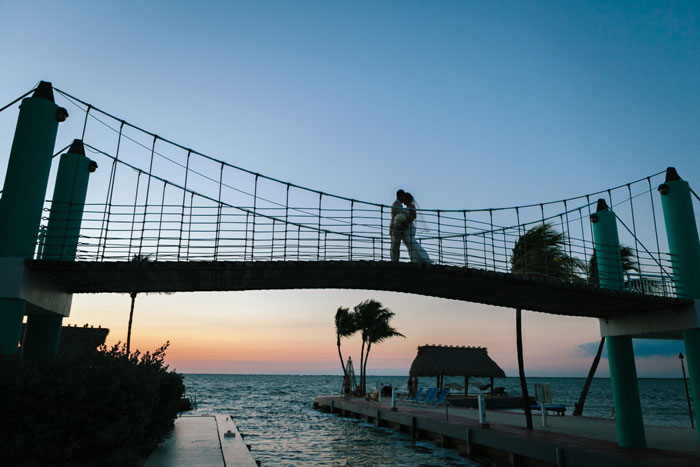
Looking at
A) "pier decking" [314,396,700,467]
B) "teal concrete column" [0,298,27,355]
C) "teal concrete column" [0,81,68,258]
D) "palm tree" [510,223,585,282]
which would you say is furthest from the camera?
"palm tree" [510,223,585,282]

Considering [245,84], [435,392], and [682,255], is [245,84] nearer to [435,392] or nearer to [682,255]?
[682,255]

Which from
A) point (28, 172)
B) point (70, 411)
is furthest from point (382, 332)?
point (70, 411)

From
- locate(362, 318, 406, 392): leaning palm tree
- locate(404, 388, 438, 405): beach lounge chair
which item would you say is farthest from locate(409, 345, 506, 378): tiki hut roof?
locate(404, 388, 438, 405): beach lounge chair

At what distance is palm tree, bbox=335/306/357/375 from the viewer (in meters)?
42.7

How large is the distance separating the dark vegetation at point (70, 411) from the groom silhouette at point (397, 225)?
23.9 ft

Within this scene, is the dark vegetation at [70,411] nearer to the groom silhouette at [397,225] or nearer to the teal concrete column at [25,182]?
the teal concrete column at [25,182]

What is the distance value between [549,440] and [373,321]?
28868mm

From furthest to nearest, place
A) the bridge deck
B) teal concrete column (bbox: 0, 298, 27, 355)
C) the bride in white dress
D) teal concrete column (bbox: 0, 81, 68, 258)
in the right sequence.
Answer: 1. the bride in white dress
2. the bridge deck
3. teal concrete column (bbox: 0, 81, 68, 258)
4. teal concrete column (bbox: 0, 298, 27, 355)

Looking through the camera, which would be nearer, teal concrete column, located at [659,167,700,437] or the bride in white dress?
teal concrete column, located at [659,167,700,437]

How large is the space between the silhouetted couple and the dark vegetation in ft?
24.2

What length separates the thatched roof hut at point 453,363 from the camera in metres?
36.9

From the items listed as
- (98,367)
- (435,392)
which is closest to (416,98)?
(98,367)

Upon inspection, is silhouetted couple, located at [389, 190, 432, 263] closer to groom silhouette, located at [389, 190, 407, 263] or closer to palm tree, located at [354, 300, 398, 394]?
groom silhouette, located at [389, 190, 407, 263]

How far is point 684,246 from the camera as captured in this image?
1267cm
